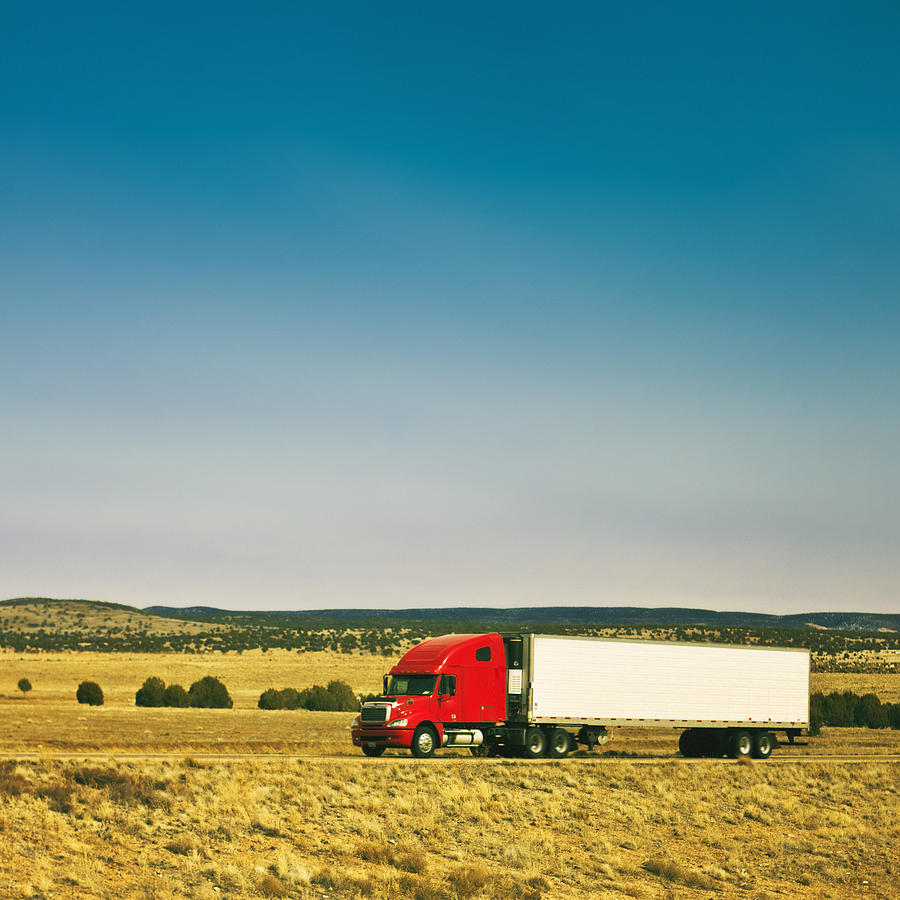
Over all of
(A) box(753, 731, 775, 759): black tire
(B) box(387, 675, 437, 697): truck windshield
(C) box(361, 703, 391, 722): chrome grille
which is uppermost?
(B) box(387, 675, 437, 697): truck windshield

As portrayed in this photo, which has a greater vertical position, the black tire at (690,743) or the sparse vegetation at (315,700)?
the black tire at (690,743)

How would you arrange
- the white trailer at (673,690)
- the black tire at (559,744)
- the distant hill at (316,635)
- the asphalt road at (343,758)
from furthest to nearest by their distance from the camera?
the distant hill at (316,635), the black tire at (559,744), the white trailer at (673,690), the asphalt road at (343,758)

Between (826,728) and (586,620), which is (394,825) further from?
(586,620)

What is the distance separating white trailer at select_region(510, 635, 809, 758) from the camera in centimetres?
3853

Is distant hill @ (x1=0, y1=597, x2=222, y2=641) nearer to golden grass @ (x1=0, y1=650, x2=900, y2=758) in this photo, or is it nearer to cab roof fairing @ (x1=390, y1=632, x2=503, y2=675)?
golden grass @ (x1=0, y1=650, x2=900, y2=758)

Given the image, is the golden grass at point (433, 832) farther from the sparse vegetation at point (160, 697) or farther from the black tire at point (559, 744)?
the sparse vegetation at point (160, 697)

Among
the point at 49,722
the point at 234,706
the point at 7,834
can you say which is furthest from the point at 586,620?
the point at 7,834

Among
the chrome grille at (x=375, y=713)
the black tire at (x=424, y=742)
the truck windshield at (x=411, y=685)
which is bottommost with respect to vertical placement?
the black tire at (x=424, y=742)

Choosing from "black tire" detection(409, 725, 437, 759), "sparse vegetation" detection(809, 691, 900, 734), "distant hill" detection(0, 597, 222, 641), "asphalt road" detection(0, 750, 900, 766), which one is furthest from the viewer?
"distant hill" detection(0, 597, 222, 641)

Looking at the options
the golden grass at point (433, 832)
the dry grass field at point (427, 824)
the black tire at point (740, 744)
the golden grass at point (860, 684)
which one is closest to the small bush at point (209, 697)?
the dry grass field at point (427, 824)

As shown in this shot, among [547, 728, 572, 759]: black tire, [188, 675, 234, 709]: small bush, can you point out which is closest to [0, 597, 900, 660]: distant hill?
[188, 675, 234, 709]: small bush

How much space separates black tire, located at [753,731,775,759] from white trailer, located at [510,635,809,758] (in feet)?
0.13

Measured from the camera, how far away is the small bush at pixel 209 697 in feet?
234

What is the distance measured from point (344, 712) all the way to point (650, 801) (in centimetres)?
3750
